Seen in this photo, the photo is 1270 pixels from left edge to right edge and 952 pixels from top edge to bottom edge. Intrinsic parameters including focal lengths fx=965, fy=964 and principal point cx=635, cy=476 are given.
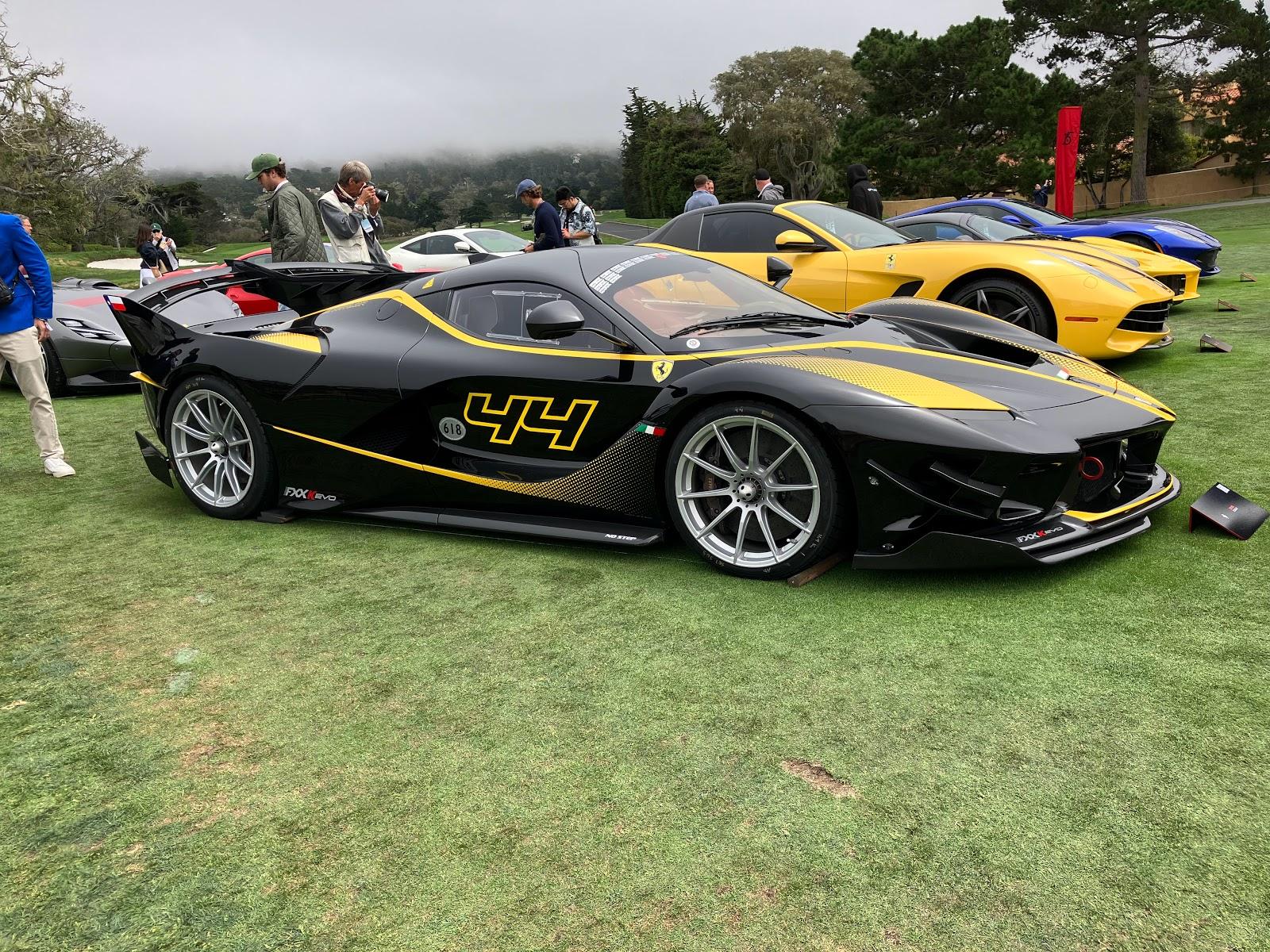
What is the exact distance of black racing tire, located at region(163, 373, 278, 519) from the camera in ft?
15.7

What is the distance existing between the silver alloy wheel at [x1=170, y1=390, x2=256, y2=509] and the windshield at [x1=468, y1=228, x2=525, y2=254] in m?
11.4

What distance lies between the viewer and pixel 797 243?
7246 millimetres

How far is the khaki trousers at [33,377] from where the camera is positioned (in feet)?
19.2

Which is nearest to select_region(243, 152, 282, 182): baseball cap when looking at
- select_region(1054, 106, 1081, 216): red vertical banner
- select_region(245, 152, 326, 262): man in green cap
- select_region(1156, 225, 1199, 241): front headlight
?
select_region(245, 152, 326, 262): man in green cap

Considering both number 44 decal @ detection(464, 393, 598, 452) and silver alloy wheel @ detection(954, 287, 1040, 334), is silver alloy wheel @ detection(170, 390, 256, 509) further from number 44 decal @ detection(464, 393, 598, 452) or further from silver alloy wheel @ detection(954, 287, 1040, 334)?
silver alloy wheel @ detection(954, 287, 1040, 334)

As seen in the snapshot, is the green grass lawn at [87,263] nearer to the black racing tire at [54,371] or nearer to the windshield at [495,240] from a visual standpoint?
the windshield at [495,240]

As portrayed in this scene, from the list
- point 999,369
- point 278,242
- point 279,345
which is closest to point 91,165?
point 278,242

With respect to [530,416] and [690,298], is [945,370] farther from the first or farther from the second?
[530,416]

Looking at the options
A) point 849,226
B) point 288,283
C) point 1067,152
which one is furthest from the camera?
point 1067,152

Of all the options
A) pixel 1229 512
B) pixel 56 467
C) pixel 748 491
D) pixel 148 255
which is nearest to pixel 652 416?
pixel 748 491

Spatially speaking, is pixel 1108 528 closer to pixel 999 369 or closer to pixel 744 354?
pixel 999 369

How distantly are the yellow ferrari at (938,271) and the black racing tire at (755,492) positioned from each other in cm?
278

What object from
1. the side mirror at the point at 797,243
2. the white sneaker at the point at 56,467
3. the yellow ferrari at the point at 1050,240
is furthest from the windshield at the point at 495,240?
the white sneaker at the point at 56,467

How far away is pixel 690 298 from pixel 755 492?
113 centimetres
